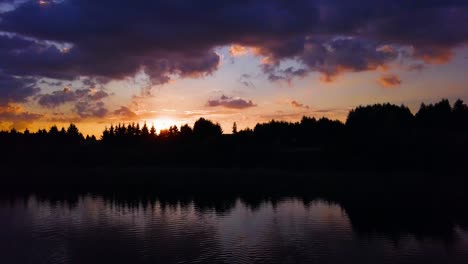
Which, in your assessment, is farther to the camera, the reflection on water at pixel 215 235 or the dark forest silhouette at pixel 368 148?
the dark forest silhouette at pixel 368 148

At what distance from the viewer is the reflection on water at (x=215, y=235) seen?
50.0m

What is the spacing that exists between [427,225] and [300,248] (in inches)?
923

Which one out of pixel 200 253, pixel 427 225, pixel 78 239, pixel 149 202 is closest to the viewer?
pixel 200 253

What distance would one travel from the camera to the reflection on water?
50.0 meters

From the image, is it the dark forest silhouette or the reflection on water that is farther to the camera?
the dark forest silhouette

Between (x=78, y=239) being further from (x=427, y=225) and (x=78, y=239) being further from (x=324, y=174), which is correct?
(x=324, y=174)

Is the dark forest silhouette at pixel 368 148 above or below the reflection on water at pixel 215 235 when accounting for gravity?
above

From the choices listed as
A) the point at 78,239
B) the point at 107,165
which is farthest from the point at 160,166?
the point at 78,239

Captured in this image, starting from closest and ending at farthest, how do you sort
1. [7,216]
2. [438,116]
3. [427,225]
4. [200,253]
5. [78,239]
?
[200,253], [78,239], [427,225], [7,216], [438,116]

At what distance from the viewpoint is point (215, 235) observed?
61438mm

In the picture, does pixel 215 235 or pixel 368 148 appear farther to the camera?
pixel 368 148

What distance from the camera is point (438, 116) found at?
167 meters

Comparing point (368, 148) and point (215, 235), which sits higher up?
point (368, 148)

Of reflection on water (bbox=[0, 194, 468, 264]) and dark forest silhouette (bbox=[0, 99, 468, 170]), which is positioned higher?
dark forest silhouette (bbox=[0, 99, 468, 170])
